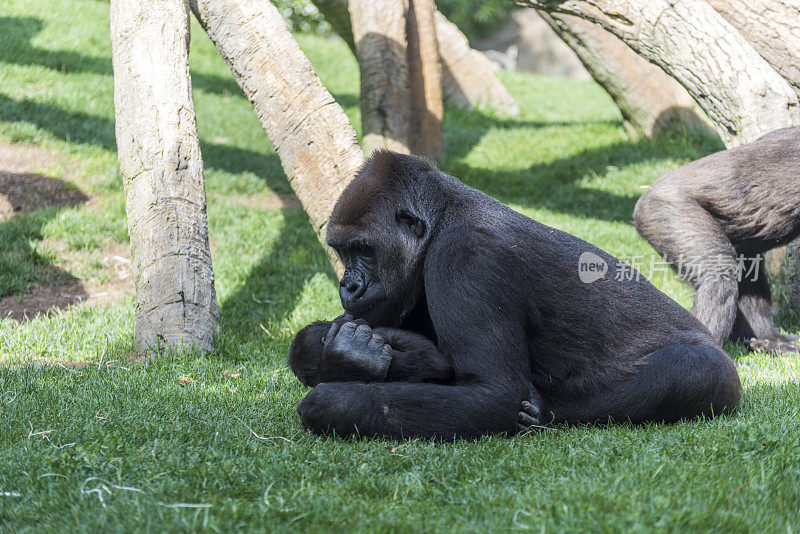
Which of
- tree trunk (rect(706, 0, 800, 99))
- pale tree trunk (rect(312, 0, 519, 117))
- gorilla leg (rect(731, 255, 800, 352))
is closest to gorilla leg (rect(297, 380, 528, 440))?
gorilla leg (rect(731, 255, 800, 352))

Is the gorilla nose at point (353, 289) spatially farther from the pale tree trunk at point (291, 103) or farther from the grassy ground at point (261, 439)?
the pale tree trunk at point (291, 103)

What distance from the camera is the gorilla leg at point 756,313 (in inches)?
236

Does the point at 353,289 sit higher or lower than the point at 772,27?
lower

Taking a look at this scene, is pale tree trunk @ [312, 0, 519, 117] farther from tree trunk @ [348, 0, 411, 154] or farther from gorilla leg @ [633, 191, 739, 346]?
gorilla leg @ [633, 191, 739, 346]

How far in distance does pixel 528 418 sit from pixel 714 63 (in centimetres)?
352

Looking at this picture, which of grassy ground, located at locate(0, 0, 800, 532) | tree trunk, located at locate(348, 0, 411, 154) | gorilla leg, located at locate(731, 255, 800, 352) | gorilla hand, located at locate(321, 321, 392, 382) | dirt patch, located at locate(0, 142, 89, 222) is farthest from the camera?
tree trunk, located at locate(348, 0, 411, 154)

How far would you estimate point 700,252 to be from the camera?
5520 millimetres

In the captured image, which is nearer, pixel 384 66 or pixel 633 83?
pixel 384 66

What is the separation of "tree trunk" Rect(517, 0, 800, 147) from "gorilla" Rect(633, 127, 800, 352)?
0.89 ft

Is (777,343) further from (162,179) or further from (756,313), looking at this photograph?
(162,179)

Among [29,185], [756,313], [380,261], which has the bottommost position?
[29,185]

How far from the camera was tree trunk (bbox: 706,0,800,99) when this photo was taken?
6191mm

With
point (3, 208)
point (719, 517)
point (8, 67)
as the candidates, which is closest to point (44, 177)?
point (3, 208)

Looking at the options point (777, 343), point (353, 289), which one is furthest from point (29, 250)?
point (777, 343)
